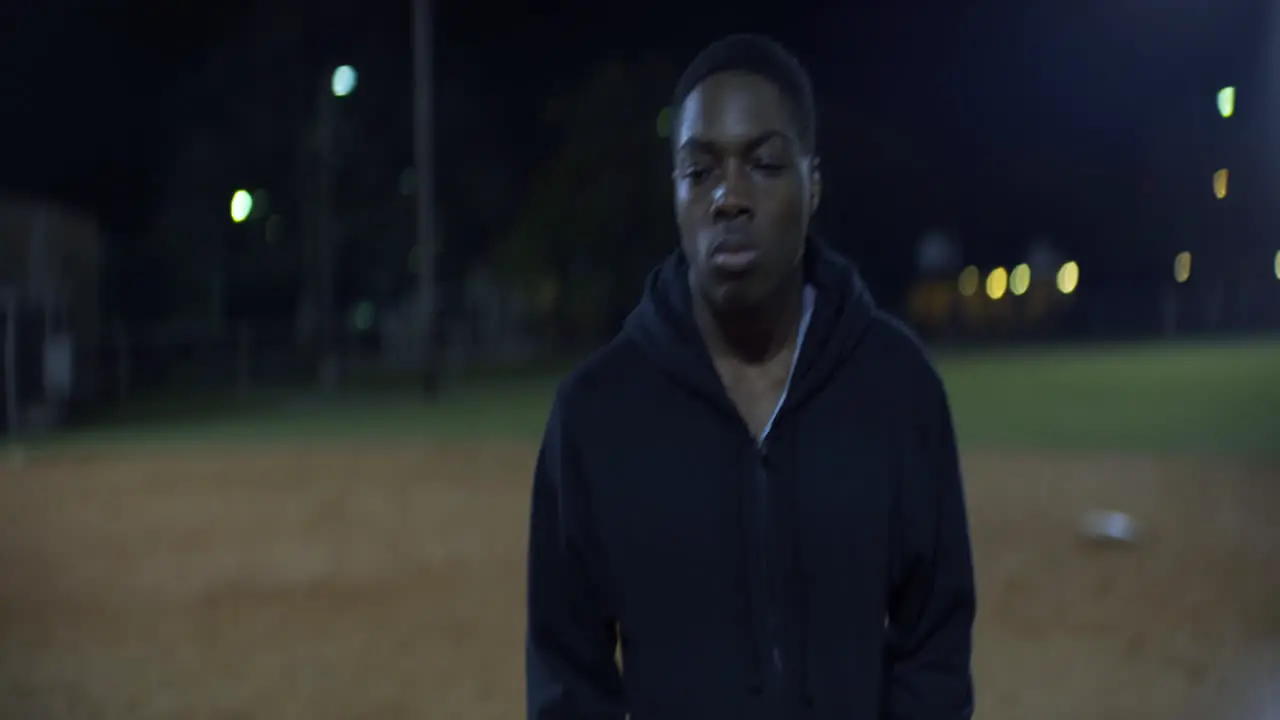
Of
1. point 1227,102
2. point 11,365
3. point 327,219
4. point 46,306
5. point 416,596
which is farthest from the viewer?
point 327,219

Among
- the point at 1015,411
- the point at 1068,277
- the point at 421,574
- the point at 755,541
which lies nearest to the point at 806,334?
the point at 755,541

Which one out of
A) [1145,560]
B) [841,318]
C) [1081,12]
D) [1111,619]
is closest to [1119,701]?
[1111,619]

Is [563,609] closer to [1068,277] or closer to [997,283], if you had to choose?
[1068,277]

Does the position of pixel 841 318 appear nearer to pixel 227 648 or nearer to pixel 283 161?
pixel 227 648

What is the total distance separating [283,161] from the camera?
1284 inches

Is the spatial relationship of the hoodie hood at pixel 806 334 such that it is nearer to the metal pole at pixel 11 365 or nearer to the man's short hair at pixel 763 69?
the man's short hair at pixel 763 69

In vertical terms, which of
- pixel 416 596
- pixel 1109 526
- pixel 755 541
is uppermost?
pixel 755 541

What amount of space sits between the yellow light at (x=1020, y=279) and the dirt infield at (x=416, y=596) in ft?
84.6

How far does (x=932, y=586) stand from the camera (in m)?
1.65

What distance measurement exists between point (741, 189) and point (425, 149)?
20.9 meters

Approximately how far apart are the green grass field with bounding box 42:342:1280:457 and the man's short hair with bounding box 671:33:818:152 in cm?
1299

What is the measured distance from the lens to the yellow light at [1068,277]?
30.4 metres

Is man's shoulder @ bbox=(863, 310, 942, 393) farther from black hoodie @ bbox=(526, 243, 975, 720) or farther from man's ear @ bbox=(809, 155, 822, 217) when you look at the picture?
man's ear @ bbox=(809, 155, 822, 217)

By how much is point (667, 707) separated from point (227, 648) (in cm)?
504
